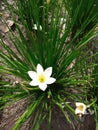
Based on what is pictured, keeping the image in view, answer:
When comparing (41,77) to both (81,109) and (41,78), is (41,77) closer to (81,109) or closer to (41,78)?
(41,78)

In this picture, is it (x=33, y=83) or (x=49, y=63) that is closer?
(x=33, y=83)

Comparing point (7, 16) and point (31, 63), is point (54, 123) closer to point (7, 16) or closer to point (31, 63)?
point (31, 63)

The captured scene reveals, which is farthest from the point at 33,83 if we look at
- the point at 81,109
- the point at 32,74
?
the point at 81,109

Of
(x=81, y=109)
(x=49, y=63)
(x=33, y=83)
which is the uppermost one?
(x=49, y=63)

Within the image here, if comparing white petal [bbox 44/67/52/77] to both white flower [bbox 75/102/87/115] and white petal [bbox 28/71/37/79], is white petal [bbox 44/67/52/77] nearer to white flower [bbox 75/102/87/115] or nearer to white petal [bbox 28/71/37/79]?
white petal [bbox 28/71/37/79]

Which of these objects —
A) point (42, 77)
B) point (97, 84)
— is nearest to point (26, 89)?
point (42, 77)

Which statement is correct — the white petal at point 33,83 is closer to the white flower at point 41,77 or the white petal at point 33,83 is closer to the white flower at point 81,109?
the white flower at point 41,77

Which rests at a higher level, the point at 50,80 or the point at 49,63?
the point at 49,63

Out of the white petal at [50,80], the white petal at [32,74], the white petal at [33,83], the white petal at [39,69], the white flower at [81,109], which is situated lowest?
the white flower at [81,109]

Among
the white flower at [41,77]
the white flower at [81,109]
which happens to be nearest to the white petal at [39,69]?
the white flower at [41,77]

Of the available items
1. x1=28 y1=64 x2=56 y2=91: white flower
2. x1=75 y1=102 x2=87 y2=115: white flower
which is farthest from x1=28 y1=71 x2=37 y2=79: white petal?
x1=75 y1=102 x2=87 y2=115: white flower
